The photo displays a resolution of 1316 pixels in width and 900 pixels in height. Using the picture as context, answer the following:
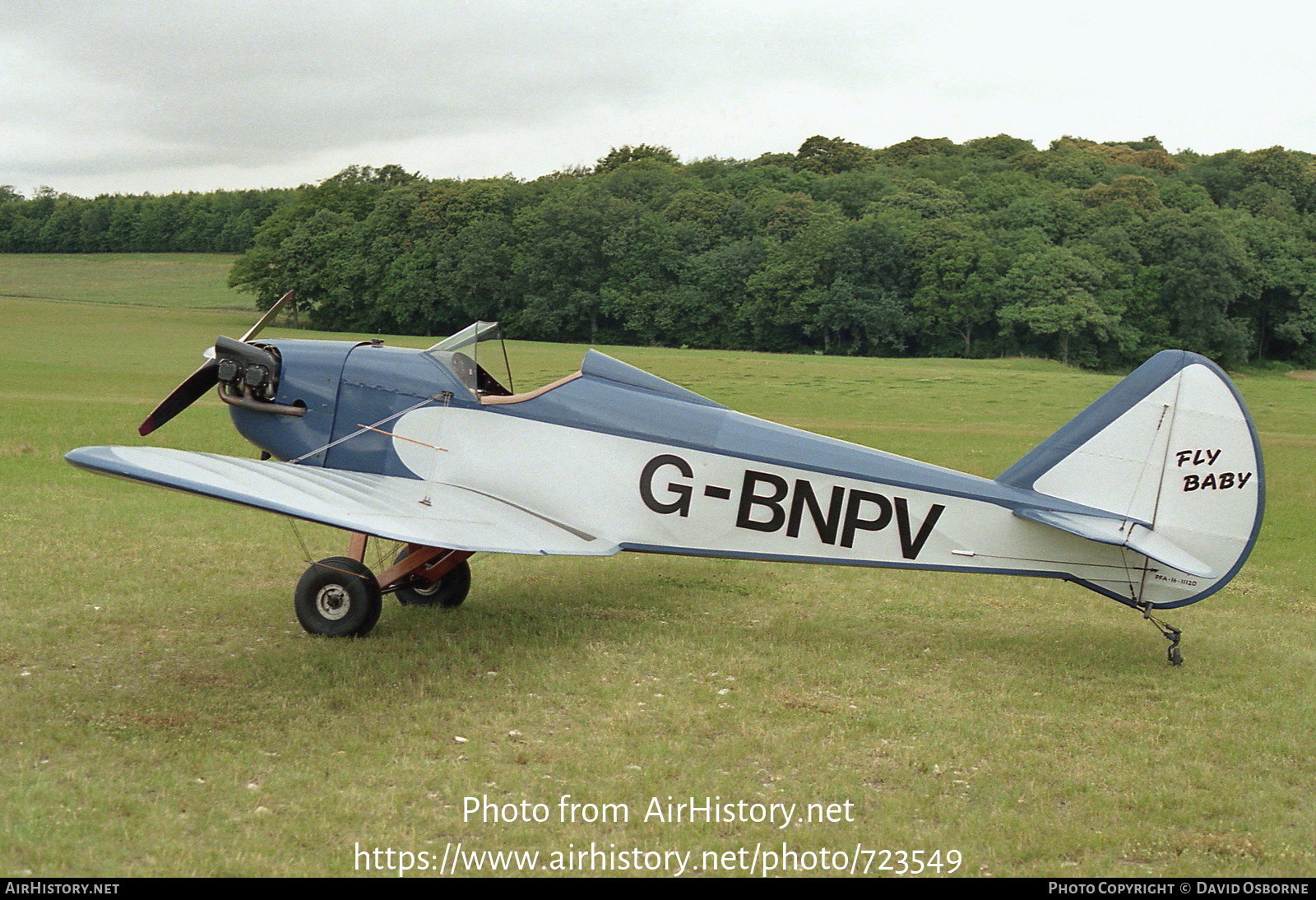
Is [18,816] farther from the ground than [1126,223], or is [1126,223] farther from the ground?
[1126,223]

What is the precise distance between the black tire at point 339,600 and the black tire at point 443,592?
1047 millimetres

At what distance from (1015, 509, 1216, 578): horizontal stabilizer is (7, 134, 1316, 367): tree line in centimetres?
5219

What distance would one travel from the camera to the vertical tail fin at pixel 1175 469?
6.85 meters

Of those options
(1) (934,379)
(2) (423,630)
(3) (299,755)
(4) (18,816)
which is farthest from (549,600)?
(1) (934,379)

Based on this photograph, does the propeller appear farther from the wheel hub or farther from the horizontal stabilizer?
the horizontal stabilizer

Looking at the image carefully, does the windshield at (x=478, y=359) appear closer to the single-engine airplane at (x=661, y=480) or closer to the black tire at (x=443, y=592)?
the single-engine airplane at (x=661, y=480)

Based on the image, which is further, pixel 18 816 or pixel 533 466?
pixel 533 466

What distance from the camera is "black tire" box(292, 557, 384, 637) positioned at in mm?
7379

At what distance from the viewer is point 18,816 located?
452cm

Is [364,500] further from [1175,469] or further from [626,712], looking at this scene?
[1175,469]

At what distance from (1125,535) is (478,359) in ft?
15.9

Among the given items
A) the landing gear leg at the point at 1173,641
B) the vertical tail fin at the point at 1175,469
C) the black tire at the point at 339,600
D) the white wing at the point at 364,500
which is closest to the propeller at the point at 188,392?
the white wing at the point at 364,500

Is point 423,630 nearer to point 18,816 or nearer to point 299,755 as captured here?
point 299,755

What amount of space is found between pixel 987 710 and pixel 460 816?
10.4 feet
